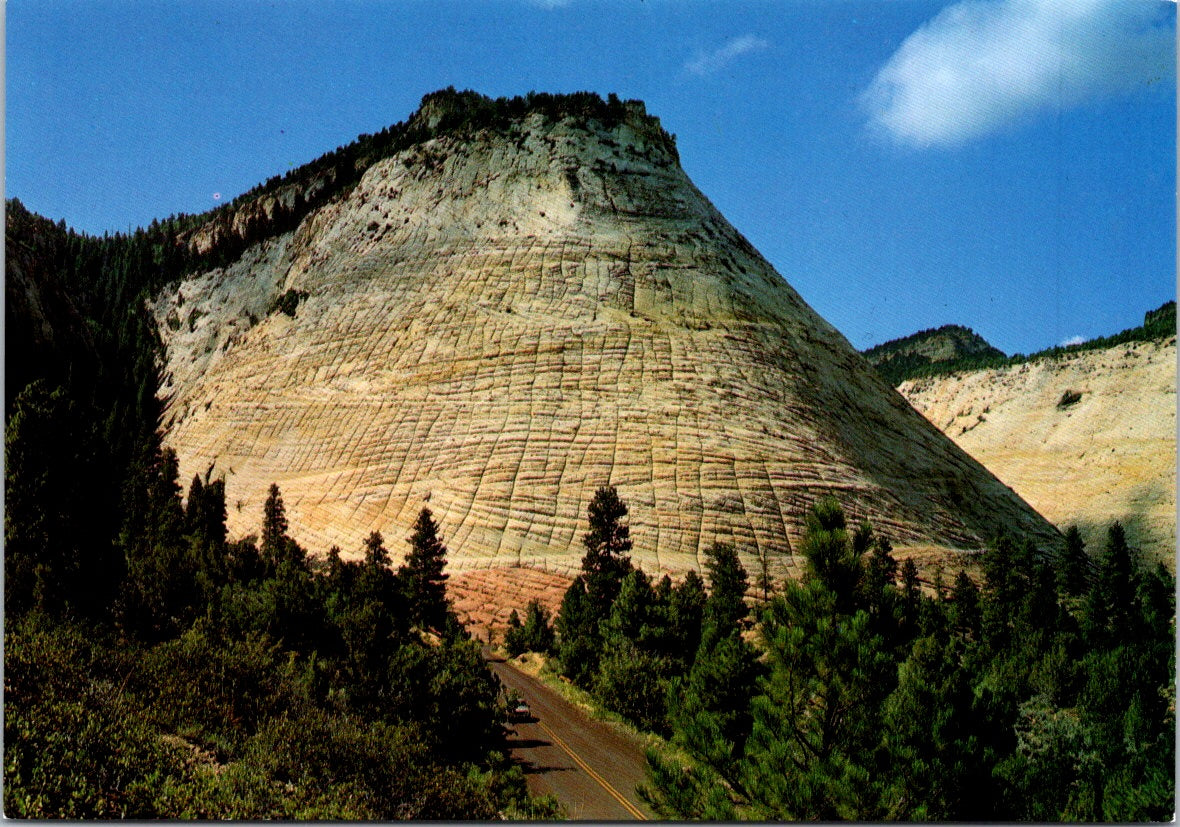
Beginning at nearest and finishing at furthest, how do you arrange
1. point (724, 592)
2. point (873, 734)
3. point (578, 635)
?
point (873, 734) < point (578, 635) < point (724, 592)

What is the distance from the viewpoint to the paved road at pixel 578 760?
1172cm

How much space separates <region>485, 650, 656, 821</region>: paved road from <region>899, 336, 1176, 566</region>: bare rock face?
37.5 m

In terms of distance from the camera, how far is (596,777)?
13.8m

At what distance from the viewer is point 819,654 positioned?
8.59m

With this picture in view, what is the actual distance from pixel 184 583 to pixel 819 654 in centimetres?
1441

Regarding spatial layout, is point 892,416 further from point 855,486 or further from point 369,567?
point 369,567

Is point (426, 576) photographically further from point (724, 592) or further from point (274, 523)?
point (724, 592)

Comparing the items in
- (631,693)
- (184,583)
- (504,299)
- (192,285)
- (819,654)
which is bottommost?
(631,693)

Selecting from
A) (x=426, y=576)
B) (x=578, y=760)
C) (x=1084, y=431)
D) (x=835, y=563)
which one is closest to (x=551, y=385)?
(x=426, y=576)

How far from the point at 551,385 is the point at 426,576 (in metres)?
13.1

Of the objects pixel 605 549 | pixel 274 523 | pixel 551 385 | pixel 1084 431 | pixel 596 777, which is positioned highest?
pixel 1084 431

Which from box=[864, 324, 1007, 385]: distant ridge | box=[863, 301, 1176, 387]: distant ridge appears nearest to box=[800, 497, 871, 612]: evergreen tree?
box=[863, 301, 1176, 387]: distant ridge

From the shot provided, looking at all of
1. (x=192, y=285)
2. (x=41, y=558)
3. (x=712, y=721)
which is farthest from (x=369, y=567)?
(x=192, y=285)

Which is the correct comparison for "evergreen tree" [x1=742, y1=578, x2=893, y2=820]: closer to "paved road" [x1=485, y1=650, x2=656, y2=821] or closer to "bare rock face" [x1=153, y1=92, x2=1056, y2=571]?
"paved road" [x1=485, y1=650, x2=656, y2=821]
